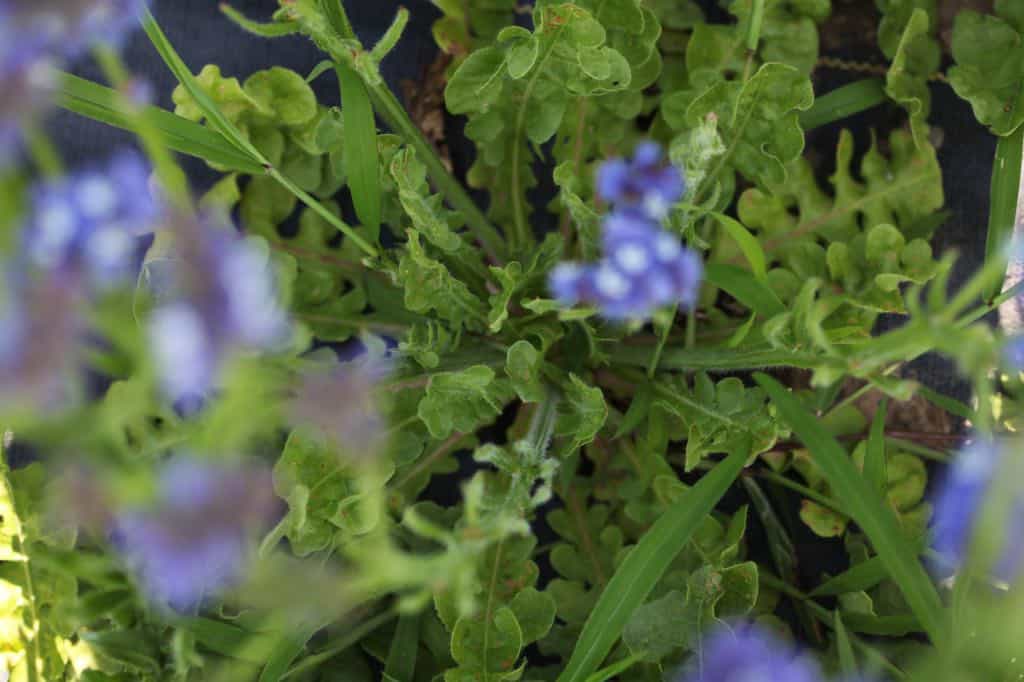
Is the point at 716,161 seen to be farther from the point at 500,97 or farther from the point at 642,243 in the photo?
the point at 642,243

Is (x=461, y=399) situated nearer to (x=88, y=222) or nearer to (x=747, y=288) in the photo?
(x=747, y=288)

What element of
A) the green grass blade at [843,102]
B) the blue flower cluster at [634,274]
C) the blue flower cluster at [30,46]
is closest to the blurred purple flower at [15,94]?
the blue flower cluster at [30,46]

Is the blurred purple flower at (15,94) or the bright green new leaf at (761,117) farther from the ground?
the blurred purple flower at (15,94)


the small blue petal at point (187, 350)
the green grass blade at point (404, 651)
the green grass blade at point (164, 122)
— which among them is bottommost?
the green grass blade at point (404, 651)

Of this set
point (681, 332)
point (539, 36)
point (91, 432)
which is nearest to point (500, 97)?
point (539, 36)

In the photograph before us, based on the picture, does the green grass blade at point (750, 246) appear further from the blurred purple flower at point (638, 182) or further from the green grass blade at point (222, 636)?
the green grass blade at point (222, 636)

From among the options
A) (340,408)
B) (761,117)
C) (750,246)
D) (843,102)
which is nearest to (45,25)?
(340,408)
